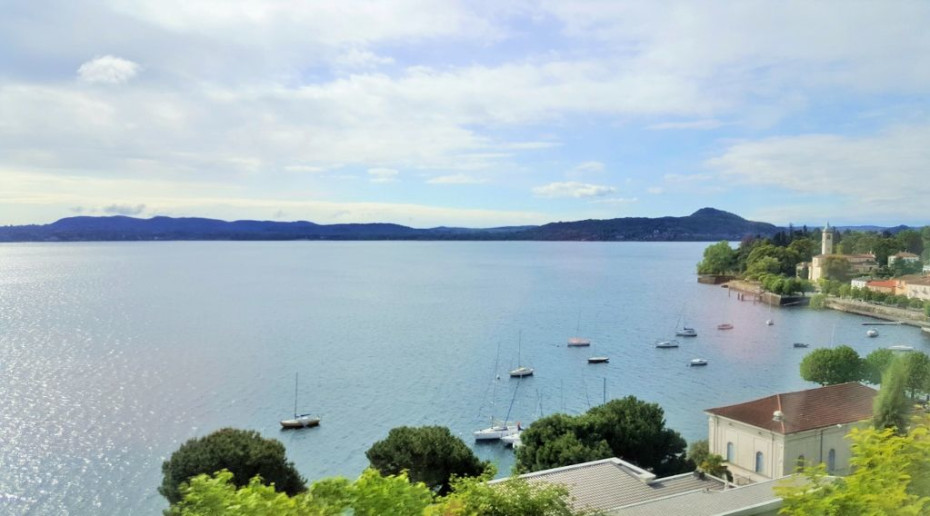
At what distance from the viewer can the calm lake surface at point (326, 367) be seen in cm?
1245

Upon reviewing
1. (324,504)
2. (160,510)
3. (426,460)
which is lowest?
(160,510)

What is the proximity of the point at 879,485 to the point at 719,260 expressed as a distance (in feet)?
148

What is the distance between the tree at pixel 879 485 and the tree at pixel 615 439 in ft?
24.3

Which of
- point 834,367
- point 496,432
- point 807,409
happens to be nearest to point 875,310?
point 834,367

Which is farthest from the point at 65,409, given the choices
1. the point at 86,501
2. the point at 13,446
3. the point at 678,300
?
the point at 678,300

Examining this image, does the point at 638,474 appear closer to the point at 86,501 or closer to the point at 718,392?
the point at 86,501

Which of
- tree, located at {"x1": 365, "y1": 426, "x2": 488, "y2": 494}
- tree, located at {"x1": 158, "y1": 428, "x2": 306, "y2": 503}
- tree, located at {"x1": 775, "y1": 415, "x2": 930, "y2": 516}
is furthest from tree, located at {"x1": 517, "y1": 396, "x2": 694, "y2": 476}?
tree, located at {"x1": 775, "y1": 415, "x2": 930, "y2": 516}

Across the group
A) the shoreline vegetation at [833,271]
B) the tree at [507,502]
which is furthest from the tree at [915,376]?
the tree at [507,502]

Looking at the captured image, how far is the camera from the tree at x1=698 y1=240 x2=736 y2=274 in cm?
4322

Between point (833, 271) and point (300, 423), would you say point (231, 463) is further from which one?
point (833, 271)

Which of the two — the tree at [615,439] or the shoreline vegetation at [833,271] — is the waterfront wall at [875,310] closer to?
the shoreline vegetation at [833,271]

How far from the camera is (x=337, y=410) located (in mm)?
15094

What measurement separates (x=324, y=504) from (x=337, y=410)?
12691 millimetres

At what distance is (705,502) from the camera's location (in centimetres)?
574
